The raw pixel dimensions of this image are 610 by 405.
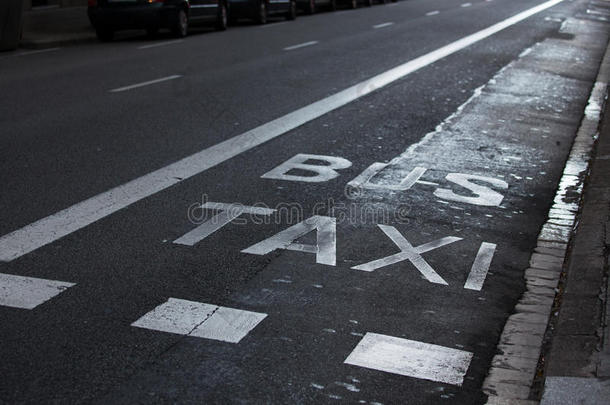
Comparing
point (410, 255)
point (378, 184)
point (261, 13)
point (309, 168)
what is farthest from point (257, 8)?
point (410, 255)

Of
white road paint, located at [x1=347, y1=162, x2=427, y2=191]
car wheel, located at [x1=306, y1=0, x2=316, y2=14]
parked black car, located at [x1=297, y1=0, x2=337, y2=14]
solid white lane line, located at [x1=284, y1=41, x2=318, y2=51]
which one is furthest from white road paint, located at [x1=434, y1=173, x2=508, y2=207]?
car wheel, located at [x1=306, y1=0, x2=316, y2=14]

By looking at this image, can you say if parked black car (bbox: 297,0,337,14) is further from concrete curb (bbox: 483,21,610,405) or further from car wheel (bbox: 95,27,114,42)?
concrete curb (bbox: 483,21,610,405)

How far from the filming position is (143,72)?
14445mm

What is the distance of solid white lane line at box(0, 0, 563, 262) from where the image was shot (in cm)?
593

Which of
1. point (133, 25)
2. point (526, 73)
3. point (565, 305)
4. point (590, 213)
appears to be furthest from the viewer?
point (133, 25)

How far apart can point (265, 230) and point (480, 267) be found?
1441 millimetres

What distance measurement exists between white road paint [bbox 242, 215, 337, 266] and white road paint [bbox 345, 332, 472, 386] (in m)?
1.21

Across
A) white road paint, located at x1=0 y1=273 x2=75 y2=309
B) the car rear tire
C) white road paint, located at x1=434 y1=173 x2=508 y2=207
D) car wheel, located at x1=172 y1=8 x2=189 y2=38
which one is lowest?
the car rear tire

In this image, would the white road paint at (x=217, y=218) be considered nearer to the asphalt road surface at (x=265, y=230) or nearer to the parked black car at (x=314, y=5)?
the asphalt road surface at (x=265, y=230)

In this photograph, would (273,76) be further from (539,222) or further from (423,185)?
(539,222)

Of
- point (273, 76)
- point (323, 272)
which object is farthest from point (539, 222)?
point (273, 76)

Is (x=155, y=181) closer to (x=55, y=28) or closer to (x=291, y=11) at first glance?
(x=55, y=28)

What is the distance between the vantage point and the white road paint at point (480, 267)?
217 inches

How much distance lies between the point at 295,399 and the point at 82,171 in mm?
4333
